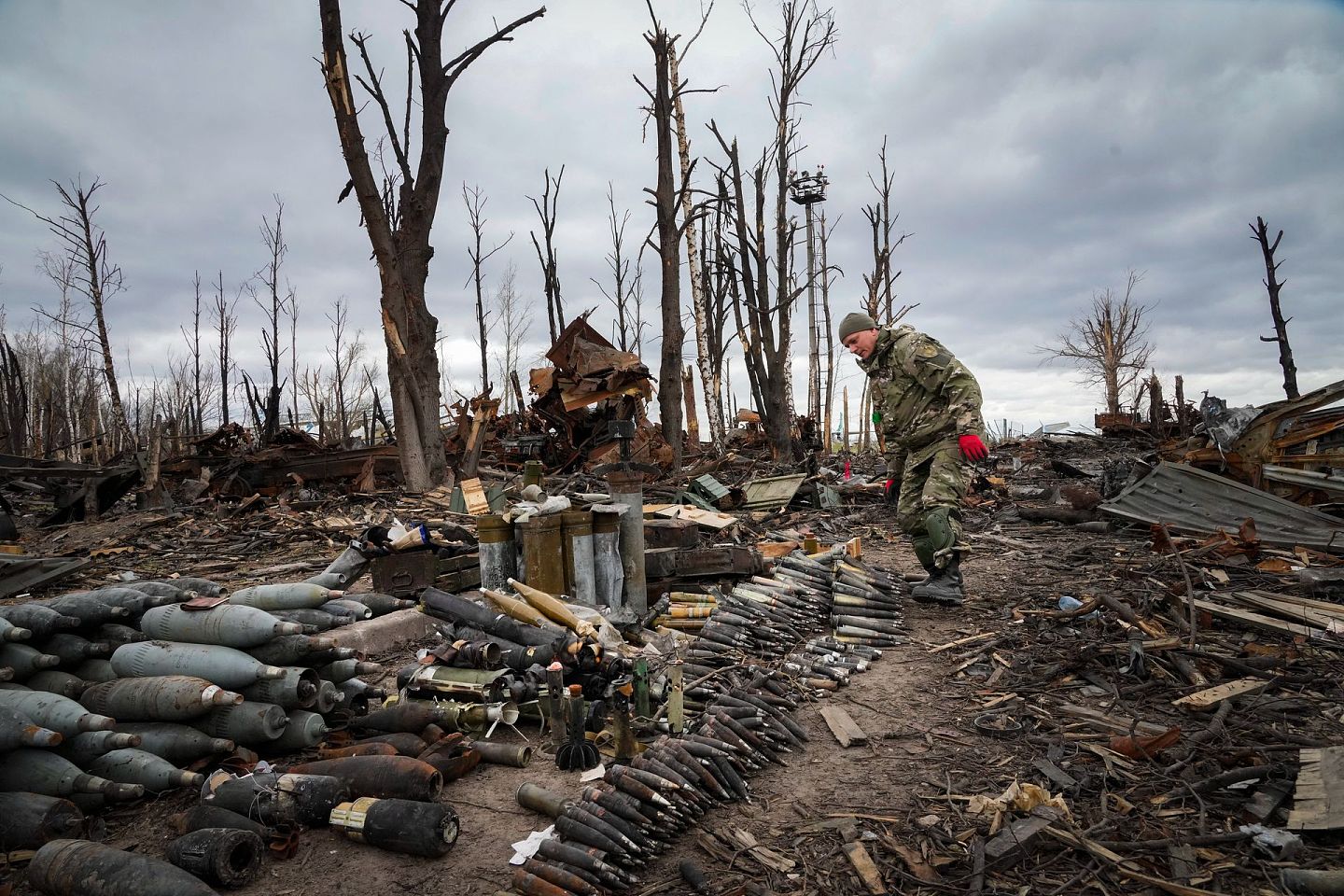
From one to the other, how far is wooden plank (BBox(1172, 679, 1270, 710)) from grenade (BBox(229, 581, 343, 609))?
5.23m

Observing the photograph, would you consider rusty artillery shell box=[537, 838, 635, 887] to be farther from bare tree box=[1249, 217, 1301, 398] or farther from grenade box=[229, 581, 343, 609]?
bare tree box=[1249, 217, 1301, 398]

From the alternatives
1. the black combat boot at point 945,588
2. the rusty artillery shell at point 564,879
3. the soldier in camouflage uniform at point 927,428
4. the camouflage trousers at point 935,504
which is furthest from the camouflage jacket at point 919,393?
the rusty artillery shell at point 564,879

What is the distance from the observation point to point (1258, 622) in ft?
16.6

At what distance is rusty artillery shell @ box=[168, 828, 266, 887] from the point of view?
2.83 metres

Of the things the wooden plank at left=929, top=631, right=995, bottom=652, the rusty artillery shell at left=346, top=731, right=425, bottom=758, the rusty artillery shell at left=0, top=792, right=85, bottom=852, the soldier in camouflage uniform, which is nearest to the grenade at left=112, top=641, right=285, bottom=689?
the rusty artillery shell at left=346, top=731, right=425, bottom=758

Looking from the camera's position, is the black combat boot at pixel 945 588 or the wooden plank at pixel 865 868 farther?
the black combat boot at pixel 945 588

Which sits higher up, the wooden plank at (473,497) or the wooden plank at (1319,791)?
the wooden plank at (473,497)

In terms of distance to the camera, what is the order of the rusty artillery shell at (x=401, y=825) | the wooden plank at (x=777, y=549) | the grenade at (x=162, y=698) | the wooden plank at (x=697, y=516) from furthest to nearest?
1. the wooden plank at (x=697, y=516)
2. the wooden plank at (x=777, y=549)
3. the grenade at (x=162, y=698)
4. the rusty artillery shell at (x=401, y=825)

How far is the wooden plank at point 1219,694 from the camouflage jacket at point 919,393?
9.57 feet

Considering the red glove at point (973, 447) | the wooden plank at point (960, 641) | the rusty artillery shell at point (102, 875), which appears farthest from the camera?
the red glove at point (973, 447)

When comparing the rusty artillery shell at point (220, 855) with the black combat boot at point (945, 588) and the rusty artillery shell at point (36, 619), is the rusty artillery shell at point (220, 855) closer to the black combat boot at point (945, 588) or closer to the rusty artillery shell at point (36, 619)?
the rusty artillery shell at point (36, 619)

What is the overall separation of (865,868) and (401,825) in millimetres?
1899

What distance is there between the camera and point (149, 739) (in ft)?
12.2

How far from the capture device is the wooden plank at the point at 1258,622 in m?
4.78
